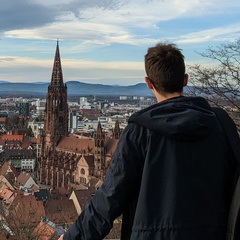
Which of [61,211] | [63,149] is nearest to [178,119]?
[61,211]

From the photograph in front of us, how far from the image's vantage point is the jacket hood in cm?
137

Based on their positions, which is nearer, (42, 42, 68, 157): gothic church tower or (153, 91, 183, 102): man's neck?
(153, 91, 183, 102): man's neck

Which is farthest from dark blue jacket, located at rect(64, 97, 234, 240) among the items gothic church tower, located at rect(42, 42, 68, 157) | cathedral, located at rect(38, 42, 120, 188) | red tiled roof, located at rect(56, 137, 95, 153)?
gothic church tower, located at rect(42, 42, 68, 157)

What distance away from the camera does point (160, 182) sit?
139 cm

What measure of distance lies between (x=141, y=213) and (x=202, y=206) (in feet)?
0.65

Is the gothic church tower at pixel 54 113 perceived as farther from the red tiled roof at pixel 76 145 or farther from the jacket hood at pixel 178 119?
the jacket hood at pixel 178 119

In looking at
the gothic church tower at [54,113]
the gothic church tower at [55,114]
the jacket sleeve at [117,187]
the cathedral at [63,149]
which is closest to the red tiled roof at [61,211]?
the cathedral at [63,149]

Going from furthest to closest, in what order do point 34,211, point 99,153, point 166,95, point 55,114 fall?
point 55,114 < point 99,153 < point 34,211 < point 166,95

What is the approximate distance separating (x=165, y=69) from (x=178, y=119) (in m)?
0.18

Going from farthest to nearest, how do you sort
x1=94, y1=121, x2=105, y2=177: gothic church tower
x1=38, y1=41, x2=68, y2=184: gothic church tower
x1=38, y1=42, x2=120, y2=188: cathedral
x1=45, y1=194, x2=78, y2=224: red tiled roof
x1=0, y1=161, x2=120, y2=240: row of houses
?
x1=38, y1=41, x2=68, y2=184: gothic church tower
x1=38, y1=42, x2=120, y2=188: cathedral
x1=94, y1=121, x2=105, y2=177: gothic church tower
x1=45, y1=194, x2=78, y2=224: red tiled roof
x1=0, y1=161, x2=120, y2=240: row of houses

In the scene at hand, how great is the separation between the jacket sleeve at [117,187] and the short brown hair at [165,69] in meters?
0.18

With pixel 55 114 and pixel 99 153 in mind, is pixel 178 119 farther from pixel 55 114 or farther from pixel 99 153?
pixel 55 114

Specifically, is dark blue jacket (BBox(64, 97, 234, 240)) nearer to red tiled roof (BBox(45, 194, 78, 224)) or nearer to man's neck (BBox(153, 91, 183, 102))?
man's neck (BBox(153, 91, 183, 102))

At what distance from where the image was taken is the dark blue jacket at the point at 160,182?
1381 mm
